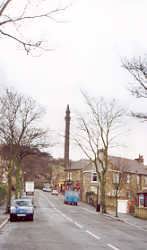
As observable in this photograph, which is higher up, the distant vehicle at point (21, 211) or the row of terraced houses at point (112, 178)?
the row of terraced houses at point (112, 178)

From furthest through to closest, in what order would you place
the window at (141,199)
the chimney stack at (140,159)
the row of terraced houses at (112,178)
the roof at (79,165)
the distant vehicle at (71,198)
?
the roof at (79,165), the chimney stack at (140,159), the row of terraced houses at (112,178), the distant vehicle at (71,198), the window at (141,199)

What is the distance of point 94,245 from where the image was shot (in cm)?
1803

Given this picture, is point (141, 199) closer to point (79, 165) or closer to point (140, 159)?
point (140, 159)

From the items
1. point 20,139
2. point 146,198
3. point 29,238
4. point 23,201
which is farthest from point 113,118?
point 29,238

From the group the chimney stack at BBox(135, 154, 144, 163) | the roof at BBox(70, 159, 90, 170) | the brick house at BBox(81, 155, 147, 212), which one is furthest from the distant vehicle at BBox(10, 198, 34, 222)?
the chimney stack at BBox(135, 154, 144, 163)

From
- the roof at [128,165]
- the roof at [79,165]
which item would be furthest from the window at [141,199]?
the roof at [79,165]

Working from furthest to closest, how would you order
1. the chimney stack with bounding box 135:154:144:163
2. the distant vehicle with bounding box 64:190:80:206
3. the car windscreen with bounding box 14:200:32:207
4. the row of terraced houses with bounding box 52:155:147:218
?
the chimney stack with bounding box 135:154:144:163
the row of terraced houses with bounding box 52:155:147:218
the distant vehicle with bounding box 64:190:80:206
the car windscreen with bounding box 14:200:32:207

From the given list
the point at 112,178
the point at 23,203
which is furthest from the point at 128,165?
the point at 23,203

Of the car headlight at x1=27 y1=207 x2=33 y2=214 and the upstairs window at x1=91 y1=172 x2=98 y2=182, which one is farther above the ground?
the upstairs window at x1=91 y1=172 x2=98 y2=182

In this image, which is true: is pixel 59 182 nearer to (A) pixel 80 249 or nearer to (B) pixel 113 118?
(B) pixel 113 118

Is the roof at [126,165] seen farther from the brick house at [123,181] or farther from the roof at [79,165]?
the roof at [79,165]

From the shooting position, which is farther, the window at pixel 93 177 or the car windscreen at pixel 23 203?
the window at pixel 93 177

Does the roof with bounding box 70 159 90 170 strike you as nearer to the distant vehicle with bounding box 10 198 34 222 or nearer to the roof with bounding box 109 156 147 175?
the roof with bounding box 109 156 147 175

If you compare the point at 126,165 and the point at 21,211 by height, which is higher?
the point at 126,165
